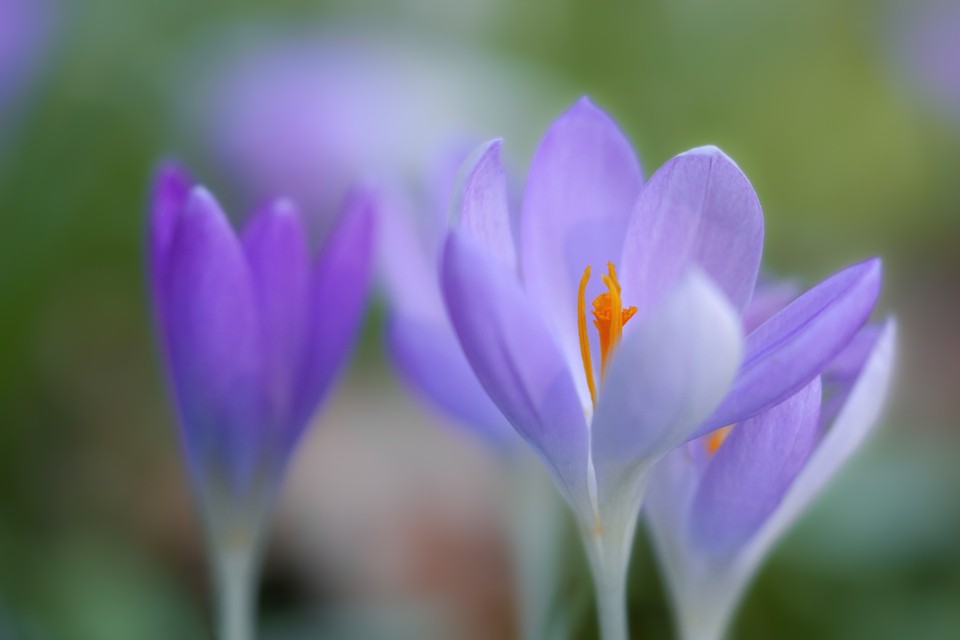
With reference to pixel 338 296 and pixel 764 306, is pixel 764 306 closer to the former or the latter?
pixel 764 306

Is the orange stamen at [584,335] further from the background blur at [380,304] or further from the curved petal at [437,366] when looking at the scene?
the background blur at [380,304]

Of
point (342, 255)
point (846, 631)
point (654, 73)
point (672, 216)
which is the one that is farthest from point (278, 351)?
point (654, 73)

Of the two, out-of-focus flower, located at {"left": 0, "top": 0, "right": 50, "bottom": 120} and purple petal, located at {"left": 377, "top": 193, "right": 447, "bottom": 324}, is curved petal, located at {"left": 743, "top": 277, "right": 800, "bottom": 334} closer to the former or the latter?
purple petal, located at {"left": 377, "top": 193, "right": 447, "bottom": 324}

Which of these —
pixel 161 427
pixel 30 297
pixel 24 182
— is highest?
pixel 24 182

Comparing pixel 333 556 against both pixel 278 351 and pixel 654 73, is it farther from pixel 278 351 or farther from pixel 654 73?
pixel 654 73

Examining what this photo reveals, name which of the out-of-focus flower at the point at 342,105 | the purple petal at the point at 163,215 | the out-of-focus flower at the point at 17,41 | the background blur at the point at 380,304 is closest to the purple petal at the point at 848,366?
the background blur at the point at 380,304

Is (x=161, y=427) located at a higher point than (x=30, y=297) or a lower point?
lower
